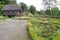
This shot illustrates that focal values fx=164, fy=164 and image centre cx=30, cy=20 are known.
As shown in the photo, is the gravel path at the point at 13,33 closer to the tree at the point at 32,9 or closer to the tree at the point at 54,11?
the tree at the point at 54,11

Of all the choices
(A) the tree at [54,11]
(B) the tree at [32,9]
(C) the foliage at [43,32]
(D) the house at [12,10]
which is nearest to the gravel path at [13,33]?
(C) the foliage at [43,32]

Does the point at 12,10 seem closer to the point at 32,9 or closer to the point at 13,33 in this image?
the point at 32,9

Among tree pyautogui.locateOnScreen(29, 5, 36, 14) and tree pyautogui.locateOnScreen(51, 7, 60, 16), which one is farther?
tree pyautogui.locateOnScreen(29, 5, 36, 14)

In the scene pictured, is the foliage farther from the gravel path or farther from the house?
the house

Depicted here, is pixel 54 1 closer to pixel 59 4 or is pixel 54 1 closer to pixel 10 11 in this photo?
pixel 59 4

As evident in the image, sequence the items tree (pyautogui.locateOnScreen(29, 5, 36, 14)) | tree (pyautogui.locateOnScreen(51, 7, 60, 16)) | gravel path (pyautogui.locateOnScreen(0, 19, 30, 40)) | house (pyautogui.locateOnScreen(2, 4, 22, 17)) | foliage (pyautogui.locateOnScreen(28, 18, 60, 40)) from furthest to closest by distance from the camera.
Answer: tree (pyautogui.locateOnScreen(29, 5, 36, 14)) < house (pyautogui.locateOnScreen(2, 4, 22, 17)) < tree (pyautogui.locateOnScreen(51, 7, 60, 16)) < gravel path (pyautogui.locateOnScreen(0, 19, 30, 40)) < foliage (pyautogui.locateOnScreen(28, 18, 60, 40))

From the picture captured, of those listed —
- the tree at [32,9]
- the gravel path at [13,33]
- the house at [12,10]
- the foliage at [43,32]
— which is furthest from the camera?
the tree at [32,9]

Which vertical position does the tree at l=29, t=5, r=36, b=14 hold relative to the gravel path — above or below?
below

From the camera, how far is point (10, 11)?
222 ft

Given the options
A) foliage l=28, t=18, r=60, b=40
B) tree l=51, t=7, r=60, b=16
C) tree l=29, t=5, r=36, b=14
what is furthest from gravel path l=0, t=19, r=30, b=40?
tree l=29, t=5, r=36, b=14

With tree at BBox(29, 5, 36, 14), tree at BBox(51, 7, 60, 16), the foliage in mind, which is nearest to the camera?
the foliage

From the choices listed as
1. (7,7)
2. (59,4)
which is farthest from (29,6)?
(59,4)

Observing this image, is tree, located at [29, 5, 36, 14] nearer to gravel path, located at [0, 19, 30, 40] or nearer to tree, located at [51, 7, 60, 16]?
tree, located at [51, 7, 60, 16]

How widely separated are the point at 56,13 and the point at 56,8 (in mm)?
3928
